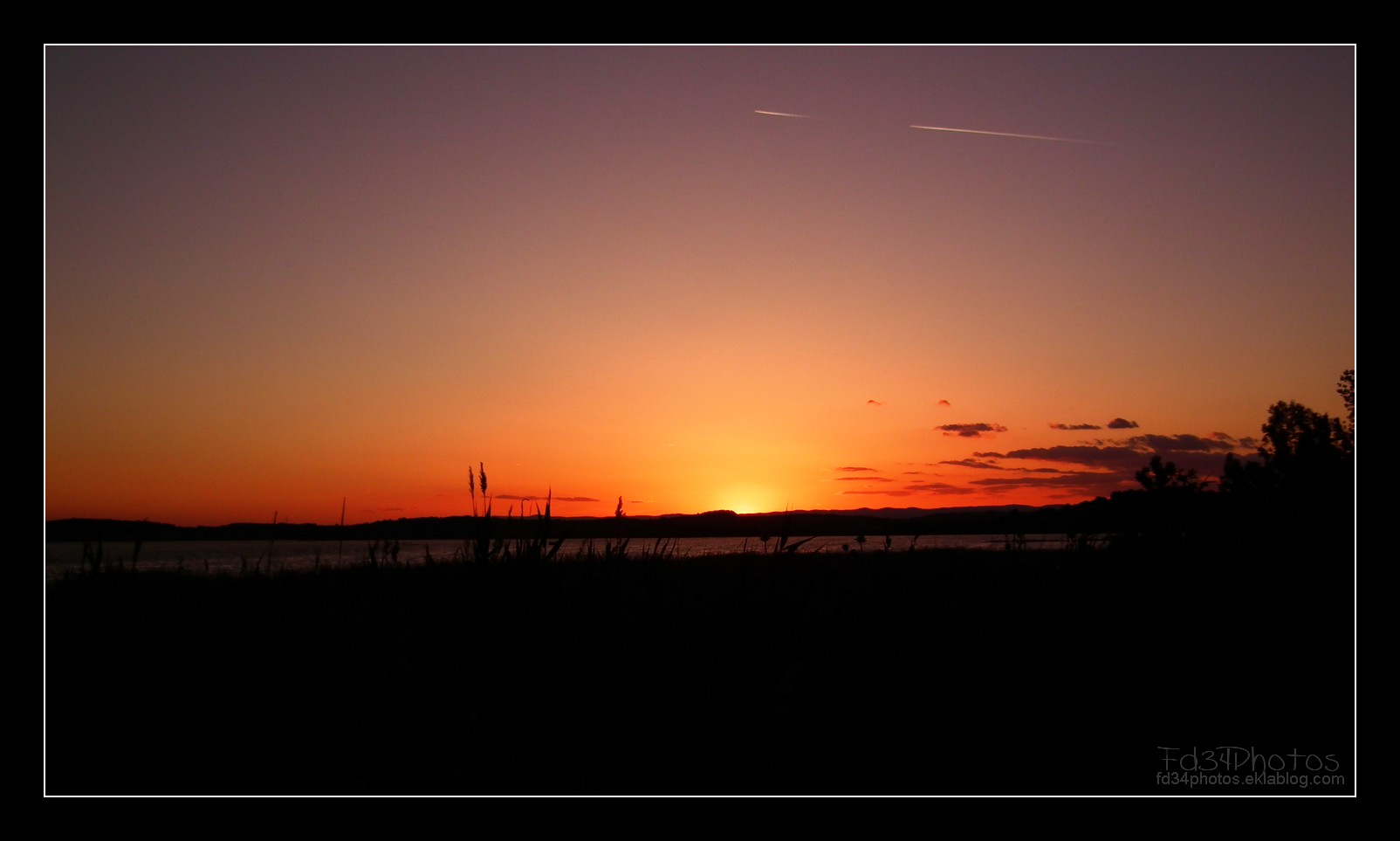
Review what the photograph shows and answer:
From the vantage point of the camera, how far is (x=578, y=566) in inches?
189

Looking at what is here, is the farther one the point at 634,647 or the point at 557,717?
the point at 634,647

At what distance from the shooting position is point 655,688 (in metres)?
3.83

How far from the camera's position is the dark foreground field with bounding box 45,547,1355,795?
10.8 ft

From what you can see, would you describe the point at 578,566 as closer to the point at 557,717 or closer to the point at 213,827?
the point at 557,717

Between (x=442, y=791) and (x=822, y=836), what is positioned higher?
(x=442, y=791)

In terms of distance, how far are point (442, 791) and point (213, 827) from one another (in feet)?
2.87

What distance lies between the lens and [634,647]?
405 centimetres

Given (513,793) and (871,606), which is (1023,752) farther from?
(513,793)

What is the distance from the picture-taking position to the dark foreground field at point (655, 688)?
3.28 metres
